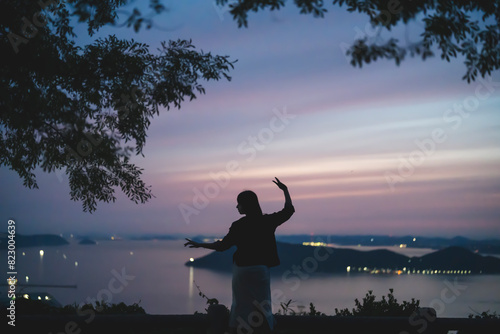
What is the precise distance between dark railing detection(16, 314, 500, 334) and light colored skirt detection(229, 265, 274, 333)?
0.63 meters

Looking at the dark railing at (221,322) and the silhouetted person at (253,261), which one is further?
the dark railing at (221,322)

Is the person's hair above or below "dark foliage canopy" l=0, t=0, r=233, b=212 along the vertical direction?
below

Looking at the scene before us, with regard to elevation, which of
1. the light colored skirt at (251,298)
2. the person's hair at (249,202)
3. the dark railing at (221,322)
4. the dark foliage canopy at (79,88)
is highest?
the dark foliage canopy at (79,88)

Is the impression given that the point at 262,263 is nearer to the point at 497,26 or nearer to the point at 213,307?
the point at 213,307

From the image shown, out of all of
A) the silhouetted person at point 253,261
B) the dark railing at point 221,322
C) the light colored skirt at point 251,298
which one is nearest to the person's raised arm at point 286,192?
the silhouetted person at point 253,261

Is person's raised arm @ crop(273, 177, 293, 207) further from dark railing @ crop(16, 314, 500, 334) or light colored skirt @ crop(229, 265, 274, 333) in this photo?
dark railing @ crop(16, 314, 500, 334)

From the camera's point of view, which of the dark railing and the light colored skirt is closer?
the light colored skirt

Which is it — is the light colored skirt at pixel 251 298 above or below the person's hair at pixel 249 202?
below

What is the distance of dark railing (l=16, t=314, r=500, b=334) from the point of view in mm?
5617

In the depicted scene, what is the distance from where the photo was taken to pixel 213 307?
5.67m

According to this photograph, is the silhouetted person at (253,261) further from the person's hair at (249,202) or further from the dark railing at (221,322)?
the dark railing at (221,322)

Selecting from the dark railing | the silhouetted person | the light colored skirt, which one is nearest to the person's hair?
the silhouetted person

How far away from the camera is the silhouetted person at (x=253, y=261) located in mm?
4961

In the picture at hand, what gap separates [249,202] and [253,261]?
63 centimetres
